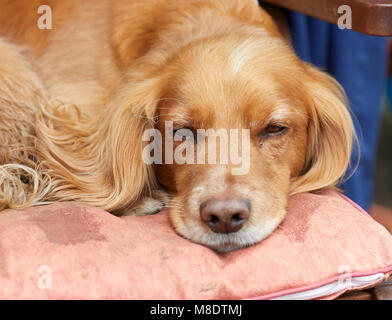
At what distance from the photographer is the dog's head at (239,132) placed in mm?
1913

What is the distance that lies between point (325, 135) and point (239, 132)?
1.66 feet

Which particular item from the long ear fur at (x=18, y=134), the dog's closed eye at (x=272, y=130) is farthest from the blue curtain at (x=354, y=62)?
the long ear fur at (x=18, y=134)

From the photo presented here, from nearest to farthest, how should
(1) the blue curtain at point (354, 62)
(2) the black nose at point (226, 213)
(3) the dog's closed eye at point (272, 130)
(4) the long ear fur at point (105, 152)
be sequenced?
(2) the black nose at point (226, 213) < (3) the dog's closed eye at point (272, 130) < (4) the long ear fur at point (105, 152) < (1) the blue curtain at point (354, 62)

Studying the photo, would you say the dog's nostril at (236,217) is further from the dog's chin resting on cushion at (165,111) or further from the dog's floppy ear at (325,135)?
the dog's floppy ear at (325,135)

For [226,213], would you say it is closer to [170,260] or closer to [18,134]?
[170,260]

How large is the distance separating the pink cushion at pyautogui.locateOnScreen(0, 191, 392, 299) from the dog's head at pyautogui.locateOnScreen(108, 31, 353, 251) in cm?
10

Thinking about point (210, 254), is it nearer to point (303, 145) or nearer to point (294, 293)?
point (294, 293)

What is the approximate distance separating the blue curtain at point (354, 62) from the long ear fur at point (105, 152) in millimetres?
1124

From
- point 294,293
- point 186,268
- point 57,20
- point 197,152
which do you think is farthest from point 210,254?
point 57,20

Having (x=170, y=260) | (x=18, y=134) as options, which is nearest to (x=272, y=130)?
(x=170, y=260)

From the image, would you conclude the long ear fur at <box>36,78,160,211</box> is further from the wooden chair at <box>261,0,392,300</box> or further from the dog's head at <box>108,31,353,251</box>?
the wooden chair at <box>261,0,392,300</box>

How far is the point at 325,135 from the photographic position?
242 cm

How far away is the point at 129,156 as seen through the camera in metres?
2.33

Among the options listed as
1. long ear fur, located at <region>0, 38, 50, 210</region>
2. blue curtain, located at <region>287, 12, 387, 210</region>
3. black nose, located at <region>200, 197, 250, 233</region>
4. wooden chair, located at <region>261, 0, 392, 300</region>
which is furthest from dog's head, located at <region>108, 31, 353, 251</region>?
blue curtain, located at <region>287, 12, 387, 210</region>
